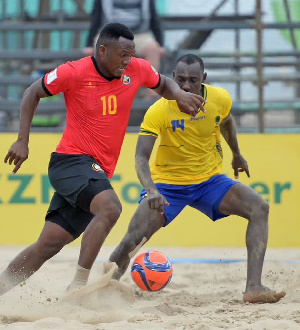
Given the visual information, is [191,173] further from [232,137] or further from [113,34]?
[113,34]

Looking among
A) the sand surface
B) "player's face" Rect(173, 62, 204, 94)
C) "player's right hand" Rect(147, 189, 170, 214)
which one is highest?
"player's face" Rect(173, 62, 204, 94)

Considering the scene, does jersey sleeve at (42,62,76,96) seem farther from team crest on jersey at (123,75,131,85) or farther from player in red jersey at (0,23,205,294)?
team crest on jersey at (123,75,131,85)

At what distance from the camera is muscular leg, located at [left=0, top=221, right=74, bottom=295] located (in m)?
4.67

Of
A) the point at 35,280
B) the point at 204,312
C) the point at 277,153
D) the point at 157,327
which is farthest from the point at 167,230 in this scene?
the point at 157,327

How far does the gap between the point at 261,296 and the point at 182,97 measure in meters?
1.49

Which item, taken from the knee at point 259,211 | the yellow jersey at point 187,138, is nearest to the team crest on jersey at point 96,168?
the yellow jersey at point 187,138

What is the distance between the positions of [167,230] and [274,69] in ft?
12.8

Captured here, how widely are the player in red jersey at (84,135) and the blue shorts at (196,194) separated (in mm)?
737

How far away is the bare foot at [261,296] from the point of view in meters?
4.94

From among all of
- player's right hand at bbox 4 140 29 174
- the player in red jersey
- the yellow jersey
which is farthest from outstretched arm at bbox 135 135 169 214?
player's right hand at bbox 4 140 29 174

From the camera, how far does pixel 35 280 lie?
233 inches

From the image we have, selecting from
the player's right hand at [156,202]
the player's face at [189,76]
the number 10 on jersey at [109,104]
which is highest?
the player's face at [189,76]

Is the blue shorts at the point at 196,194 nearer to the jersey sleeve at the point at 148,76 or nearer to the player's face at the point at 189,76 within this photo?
the player's face at the point at 189,76

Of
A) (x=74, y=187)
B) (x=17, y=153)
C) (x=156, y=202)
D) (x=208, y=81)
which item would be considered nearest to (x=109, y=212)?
(x=74, y=187)
